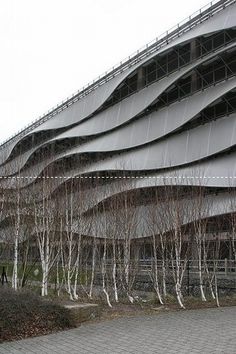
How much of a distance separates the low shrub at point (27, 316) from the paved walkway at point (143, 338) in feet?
1.16

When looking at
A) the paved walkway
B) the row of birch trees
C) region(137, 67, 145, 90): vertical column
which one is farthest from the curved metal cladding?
the paved walkway

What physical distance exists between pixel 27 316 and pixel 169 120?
3345 centimetres

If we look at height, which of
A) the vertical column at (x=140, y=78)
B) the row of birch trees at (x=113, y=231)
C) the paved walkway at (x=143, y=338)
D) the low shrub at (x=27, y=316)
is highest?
the vertical column at (x=140, y=78)

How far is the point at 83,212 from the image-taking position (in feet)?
65.4

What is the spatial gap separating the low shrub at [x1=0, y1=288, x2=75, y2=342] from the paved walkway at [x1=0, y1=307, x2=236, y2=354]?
35 cm

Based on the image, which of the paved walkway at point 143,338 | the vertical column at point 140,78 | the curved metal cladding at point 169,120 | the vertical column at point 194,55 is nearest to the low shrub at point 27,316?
the paved walkway at point 143,338

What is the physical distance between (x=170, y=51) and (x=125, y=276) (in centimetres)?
2875

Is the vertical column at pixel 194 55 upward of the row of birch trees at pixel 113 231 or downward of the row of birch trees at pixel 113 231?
upward

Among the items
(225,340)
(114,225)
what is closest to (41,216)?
(114,225)

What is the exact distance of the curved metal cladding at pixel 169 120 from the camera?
36281 mm

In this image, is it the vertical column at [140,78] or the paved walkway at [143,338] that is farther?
the vertical column at [140,78]

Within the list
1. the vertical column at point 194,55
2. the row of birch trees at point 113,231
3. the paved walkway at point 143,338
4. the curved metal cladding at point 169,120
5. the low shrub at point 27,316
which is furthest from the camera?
the vertical column at point 194,55

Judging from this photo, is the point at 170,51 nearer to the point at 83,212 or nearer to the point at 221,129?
the point at 221,129

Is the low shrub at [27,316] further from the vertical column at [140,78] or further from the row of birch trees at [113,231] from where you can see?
the vertical column at [140,78]
